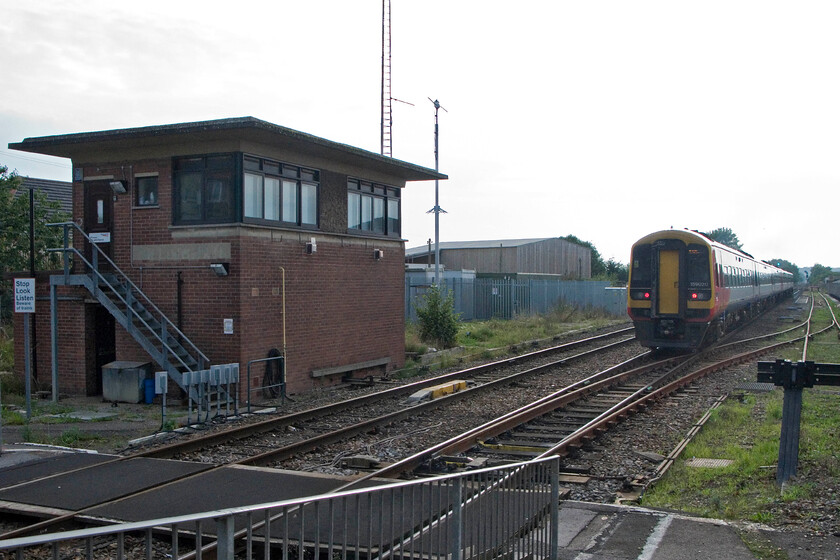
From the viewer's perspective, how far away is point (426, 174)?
1942cm

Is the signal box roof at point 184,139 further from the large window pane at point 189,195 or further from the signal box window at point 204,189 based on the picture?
the large window pane at point 189,195

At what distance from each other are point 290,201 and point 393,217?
13.7 ft

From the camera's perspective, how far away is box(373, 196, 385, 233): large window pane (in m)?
18.4

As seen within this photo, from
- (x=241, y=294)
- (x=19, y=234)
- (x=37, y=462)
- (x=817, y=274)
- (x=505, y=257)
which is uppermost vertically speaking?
(x=817, y=274)

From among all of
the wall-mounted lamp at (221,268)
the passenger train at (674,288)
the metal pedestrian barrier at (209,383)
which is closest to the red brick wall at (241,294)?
the wall-mounted lamp at (221,268)

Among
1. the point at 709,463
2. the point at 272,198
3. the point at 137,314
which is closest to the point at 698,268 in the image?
the point at 272,198

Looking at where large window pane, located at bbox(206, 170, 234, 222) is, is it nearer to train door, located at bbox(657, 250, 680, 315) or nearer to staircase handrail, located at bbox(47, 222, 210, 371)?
staircase handrail, located at bbox(47, 222, 210, 371)

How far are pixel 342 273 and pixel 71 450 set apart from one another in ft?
27.5

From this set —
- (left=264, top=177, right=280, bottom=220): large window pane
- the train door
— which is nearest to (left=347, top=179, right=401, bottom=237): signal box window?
(left=264, top=177, right=280, bottom=220): large window pane

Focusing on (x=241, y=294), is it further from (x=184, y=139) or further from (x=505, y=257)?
(x=505, y=257)

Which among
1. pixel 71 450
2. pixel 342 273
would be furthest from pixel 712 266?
pixel 71 450

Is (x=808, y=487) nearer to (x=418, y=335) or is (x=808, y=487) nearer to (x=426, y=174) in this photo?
(x=426, y=174)

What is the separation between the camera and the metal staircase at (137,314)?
13.5 m

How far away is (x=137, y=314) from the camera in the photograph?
1360cm
